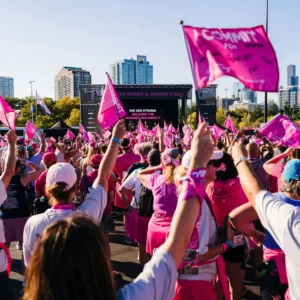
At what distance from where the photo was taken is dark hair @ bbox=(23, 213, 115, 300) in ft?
4.14

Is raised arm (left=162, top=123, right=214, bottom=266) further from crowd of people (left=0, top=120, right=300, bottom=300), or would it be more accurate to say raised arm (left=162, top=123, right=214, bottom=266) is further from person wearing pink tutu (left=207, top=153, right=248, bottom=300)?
person wearing pink tutu (left=207, top=153, right=248, bottom=300)

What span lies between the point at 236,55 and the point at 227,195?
1.49 metres

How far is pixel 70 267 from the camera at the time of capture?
1.26m

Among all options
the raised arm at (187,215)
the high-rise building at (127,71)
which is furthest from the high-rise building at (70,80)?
the raised arm at (187,215)

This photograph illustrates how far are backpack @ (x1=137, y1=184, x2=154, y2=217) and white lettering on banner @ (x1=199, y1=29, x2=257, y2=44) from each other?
2.30 meters

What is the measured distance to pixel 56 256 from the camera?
1.29 metres

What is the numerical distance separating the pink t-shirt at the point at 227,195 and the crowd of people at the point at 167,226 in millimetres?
10

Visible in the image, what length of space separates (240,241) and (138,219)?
73.4 inches

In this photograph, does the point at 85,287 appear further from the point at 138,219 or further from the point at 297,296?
the point at 138,219

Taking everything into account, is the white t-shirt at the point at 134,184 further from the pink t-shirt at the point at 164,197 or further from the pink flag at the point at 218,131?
the pink flag at the point at 218,131

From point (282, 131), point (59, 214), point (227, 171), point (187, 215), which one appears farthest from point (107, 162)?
point (282, 131)

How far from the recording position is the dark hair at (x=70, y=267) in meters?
1.26

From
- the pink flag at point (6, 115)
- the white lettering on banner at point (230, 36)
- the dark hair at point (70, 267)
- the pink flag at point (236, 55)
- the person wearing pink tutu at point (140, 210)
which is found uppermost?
the white lettering on banner at point (230, 36)

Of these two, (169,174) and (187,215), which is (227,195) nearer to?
(169,174)
